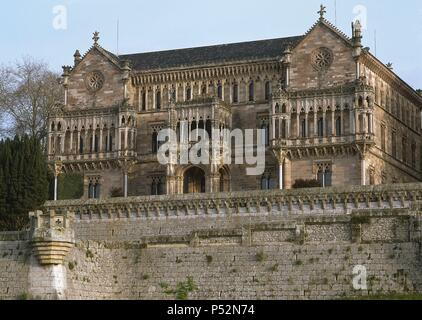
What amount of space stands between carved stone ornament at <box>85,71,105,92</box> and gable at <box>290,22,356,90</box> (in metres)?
15.2

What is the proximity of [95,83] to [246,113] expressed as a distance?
12.2 m

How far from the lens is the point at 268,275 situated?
151 feet

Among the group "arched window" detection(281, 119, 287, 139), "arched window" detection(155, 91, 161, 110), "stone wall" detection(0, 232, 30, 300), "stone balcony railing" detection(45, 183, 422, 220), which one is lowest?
"stone wall" detection(0, 232, 30, 300)

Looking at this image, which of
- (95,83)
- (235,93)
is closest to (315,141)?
(235,93)

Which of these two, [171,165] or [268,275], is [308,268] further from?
[171,165]

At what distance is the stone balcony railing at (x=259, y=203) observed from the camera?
64.0 m

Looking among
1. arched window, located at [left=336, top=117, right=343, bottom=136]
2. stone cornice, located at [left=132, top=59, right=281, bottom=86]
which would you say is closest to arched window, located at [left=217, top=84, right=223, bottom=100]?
stone cornice, located at [left=132, top=59, right=281, bottom=86]

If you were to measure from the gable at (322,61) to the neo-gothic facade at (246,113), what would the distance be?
68 millimetres

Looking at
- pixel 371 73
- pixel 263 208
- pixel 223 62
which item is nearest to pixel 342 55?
pixel 371 73

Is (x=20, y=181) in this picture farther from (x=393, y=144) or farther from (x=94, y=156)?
(x=393, y=144)

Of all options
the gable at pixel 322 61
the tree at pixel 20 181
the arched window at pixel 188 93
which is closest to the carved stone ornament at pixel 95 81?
the arched window at pixel 188 93

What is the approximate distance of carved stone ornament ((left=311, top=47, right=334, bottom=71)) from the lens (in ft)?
261

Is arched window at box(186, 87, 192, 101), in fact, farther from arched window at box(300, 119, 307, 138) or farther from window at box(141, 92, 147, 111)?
arched window at box(300, 119, 307, 138)

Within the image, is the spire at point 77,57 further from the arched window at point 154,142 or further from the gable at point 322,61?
the gable at point 322,61
